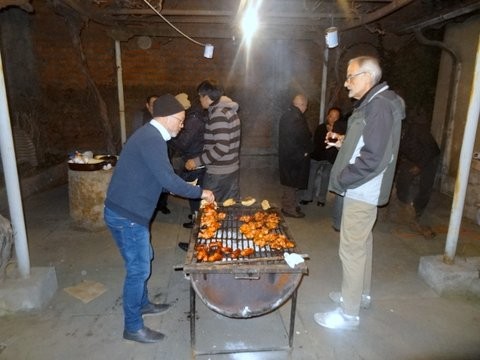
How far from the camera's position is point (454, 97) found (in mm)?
8273

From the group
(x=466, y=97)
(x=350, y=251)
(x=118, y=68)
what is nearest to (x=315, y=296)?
(x=350, y=251)

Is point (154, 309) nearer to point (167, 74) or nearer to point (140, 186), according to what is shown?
point (140, 186)

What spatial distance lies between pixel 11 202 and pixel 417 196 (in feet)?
20.8

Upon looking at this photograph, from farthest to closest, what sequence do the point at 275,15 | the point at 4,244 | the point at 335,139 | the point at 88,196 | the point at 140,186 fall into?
the point at 275,15, the point at 88,196, the point at 335,139, the point at 4,244, the point at 140,186

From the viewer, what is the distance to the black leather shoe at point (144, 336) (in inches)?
133

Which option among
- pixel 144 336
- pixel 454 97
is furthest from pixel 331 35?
pixel 144 336

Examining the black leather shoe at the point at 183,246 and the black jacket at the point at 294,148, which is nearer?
the black leather shoe at the point at 183,246

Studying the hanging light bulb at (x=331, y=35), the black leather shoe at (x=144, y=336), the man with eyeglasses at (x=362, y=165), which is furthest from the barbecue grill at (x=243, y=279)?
the hanging light bulb at (x=331, y=35)

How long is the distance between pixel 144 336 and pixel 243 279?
1197 mm

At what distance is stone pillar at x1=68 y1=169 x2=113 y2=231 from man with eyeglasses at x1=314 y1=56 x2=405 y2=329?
4135 millimetres

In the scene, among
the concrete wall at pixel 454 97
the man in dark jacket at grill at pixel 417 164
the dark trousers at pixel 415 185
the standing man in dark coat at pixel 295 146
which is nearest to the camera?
the man in dark jacket at grill at pixel 417 164

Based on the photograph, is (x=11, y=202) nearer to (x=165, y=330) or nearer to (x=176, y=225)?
(x=165, y=330)

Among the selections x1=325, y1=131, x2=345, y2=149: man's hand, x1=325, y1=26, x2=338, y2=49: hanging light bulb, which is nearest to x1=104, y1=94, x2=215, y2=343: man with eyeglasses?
x1=325, y1=131, x2=345, y2=149: man's hand

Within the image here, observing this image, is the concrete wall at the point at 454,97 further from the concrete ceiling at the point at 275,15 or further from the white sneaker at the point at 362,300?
the white sneaker at the point at 362,300
